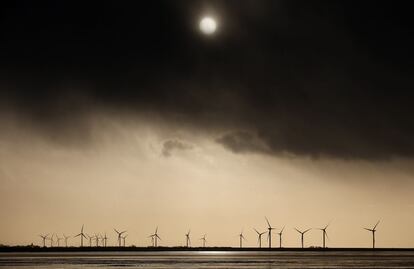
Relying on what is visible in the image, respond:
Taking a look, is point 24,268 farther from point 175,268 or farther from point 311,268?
point 311,268

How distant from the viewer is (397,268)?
122 m

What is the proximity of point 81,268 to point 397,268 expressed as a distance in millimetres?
57918

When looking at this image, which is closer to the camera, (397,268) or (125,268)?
(397,268)

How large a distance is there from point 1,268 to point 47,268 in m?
9.14

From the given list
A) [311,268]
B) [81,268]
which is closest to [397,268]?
[311,268]

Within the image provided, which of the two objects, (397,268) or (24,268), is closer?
(397,268)

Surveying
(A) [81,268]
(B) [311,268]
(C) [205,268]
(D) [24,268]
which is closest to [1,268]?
(D) [24,268]

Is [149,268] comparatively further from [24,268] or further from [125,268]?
[24,268]

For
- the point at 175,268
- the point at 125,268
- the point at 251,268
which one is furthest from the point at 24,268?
the point at 251,268

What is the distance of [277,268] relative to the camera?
126375mm

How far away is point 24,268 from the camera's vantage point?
130 meters

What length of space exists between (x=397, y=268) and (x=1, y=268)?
74223 mm

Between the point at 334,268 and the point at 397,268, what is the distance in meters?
11.3

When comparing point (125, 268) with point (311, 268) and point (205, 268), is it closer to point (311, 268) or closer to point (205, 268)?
point (205, 268)
